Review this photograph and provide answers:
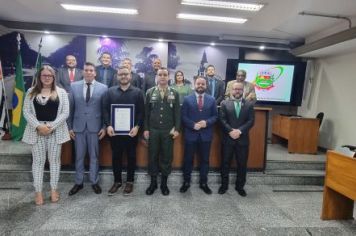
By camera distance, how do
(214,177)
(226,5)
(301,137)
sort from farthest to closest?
1. (301,137)
2. (214,177)
3. (226,5)

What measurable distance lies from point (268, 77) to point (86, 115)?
4463mm

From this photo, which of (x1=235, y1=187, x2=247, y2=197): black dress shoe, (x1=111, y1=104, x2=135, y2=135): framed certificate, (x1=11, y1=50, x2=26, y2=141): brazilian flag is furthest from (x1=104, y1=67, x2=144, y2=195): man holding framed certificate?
(x1=11, y1=50, x2=26, y2=141): brazilian flag

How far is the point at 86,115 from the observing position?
11.1ft

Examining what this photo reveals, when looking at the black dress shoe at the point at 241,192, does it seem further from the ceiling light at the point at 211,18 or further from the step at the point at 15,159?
the step at the point at 15,159

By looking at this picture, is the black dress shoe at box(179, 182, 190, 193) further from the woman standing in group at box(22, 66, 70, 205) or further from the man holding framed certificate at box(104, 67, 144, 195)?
the woman standing in group at box(22, 66, 70, 205)

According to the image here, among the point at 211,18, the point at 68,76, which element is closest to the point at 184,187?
the point at 68,76

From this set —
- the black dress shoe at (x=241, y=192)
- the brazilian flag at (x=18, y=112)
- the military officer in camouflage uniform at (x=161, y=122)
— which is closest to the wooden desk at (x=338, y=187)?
the black dress shoe at (x=241, y=192)

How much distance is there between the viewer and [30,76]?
6047 millimetres

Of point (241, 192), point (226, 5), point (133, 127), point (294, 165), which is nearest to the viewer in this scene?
point (133, 127)

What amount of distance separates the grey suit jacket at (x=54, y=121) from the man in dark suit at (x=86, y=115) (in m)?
0.19

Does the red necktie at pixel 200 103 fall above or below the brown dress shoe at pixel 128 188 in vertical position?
above

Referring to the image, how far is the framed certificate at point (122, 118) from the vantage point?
11.3 feet

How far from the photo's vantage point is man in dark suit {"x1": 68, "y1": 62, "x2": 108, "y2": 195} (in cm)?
340

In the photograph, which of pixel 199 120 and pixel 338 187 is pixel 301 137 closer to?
pixel 338 187
